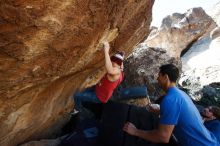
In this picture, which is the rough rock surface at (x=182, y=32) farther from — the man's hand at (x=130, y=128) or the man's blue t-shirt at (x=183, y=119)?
the man's blue t-shirt at (x=183, y=119)

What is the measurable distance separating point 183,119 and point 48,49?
203cm

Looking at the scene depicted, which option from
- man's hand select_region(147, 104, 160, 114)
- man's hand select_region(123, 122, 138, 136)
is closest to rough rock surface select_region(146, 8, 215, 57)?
man's hand select_region(147, 104, 160, 114)

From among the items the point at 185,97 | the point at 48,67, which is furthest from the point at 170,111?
the point at 48,67

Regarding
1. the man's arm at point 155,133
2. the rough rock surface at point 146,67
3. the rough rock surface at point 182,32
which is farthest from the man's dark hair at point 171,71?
the rough rock surface at point 182,32

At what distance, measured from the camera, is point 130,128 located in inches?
231

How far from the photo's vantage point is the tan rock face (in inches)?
166

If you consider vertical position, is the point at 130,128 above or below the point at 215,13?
below

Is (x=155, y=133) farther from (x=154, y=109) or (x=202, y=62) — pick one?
(x=202, y=62)

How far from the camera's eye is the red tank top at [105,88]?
6.12m

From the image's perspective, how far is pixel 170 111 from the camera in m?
5.13

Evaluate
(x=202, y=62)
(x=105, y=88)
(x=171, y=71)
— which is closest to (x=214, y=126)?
(x=171, y=71)

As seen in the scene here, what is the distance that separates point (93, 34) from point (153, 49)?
6.98 m

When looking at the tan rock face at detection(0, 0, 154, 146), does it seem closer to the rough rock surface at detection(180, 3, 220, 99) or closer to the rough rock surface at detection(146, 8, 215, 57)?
the rough rock surface at detection(180, 3, 220, 99)

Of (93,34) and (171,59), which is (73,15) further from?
(171,59)
